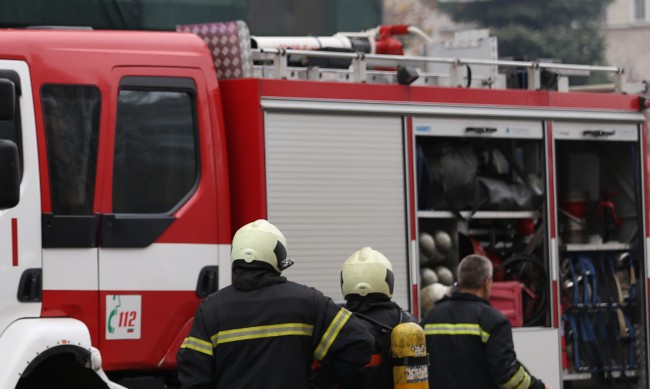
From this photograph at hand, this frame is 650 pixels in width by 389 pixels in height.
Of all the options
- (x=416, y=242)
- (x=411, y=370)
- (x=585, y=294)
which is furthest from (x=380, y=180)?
(x=411, y=370)

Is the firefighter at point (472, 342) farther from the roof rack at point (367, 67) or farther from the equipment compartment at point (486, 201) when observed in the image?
the roof rack at point (367, 67)

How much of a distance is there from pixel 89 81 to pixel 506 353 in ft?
8.38

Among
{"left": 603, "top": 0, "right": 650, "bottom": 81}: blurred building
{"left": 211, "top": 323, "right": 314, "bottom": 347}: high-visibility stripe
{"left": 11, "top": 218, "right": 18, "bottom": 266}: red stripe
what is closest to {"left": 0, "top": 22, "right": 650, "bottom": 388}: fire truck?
{"left": 11, "top": 218, "right": 18, "bottom": 266}: red stripe

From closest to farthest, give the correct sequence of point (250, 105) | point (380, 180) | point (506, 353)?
point (506, 353) < point (250, 105) < point (380, 180)

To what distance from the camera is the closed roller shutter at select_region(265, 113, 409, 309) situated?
26.6ft

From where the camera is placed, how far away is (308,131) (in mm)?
8266

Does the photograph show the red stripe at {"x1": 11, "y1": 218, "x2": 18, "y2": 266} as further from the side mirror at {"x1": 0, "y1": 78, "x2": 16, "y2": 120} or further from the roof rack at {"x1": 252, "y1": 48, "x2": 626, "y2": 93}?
the roof rack at {"x1": 252, "y1": 48, "x2": 626, "y2": 93}

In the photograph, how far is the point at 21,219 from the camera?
274 inches

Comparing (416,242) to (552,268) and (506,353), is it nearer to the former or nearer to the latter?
(552,268)

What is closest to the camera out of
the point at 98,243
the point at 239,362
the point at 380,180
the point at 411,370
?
the point at 239,362

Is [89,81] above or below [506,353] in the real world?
above

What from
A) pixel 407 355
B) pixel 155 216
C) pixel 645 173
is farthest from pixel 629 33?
pixel 407 355

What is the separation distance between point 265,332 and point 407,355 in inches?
27.3

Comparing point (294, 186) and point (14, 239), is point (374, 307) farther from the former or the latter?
point (294, 186)
